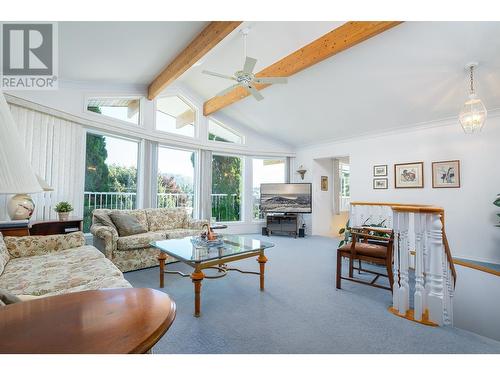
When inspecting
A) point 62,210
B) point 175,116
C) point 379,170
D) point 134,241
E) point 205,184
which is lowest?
point 134,241

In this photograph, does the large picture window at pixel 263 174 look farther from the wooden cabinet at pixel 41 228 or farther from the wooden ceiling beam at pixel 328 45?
the wooden cabinet at pixel 41 228

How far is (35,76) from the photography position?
128 inches

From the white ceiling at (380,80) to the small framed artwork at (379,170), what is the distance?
792 millimetres

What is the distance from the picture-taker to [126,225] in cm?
354

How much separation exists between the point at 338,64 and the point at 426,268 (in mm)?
3177

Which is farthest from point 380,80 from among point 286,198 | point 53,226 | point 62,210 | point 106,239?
point 53,226

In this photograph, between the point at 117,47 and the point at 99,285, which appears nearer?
the point at 99,285

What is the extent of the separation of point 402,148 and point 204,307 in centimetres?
477

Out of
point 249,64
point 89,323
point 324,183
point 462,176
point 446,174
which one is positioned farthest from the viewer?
point 324,183

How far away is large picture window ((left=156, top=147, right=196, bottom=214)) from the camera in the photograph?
5355 mm

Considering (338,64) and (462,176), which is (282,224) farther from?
(338,64)

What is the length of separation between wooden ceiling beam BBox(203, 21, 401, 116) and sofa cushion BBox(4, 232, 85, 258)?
3.73 meters

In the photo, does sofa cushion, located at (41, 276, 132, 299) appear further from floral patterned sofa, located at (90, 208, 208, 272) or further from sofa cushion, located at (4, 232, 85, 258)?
floral patterned sofa, located at (90, 208, 208, 272)
